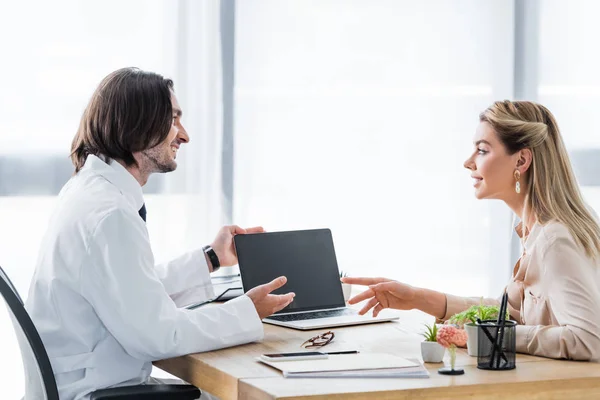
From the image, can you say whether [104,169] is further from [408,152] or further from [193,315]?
[408,152]

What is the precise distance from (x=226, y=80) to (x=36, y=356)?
205 cm

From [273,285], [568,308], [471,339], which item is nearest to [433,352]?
[471,339]

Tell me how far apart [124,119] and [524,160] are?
3.20 feet

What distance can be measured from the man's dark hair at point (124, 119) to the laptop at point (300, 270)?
0.37 meters

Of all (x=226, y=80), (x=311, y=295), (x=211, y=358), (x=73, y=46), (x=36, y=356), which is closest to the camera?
(x=36, y=356)

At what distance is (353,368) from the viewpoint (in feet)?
4.93

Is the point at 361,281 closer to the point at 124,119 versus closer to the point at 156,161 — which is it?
the point at 156,161

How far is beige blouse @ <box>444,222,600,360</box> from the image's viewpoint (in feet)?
5.54

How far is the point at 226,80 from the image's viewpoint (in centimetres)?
344

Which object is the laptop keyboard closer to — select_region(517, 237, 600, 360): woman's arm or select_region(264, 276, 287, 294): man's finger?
select_region(264, 276, 287, 294): man's finger

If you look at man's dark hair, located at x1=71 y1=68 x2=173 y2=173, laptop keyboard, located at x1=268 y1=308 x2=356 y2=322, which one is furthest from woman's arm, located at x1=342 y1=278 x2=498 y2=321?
man's dark hair, located at x1=71 y1=68 x2=173 y2=173

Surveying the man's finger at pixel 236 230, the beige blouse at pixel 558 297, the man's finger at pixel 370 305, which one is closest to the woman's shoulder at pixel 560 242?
the beige blouse at pixel 558 297

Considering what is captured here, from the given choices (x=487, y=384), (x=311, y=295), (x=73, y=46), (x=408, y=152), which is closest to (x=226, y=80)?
(x=73, y=46)

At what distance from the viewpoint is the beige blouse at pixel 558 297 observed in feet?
5.54
